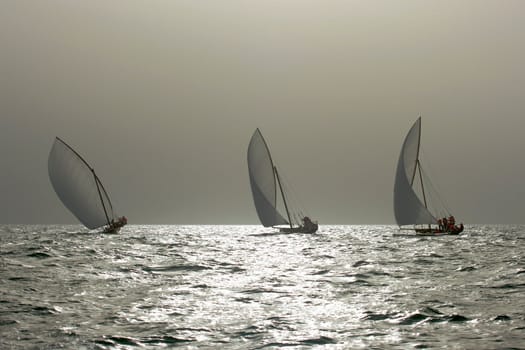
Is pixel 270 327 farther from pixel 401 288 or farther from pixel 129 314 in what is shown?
pixel 401 288

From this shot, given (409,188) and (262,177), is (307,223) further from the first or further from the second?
(409,188)

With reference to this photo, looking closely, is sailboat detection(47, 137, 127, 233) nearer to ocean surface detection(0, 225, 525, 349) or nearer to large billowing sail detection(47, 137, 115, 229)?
large billowing sail detection(47, 137, 115, 229)

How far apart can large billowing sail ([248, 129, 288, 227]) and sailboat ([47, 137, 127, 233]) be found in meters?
22.2

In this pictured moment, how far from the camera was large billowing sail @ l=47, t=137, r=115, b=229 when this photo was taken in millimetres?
85688

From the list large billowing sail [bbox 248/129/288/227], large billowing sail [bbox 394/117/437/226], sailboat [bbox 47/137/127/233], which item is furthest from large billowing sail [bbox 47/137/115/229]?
large billowing sail [bbox 394/117/437/226]

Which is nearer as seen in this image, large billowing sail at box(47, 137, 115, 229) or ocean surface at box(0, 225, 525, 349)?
ocean surface at box(0, 225, 525, 349)

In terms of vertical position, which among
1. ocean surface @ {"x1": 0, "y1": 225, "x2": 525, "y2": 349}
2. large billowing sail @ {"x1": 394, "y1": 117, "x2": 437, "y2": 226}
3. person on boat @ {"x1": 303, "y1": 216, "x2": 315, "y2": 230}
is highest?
large billowing sail @ {"x1": 394, "y1": 117, "x2": 437, "y2": 226}

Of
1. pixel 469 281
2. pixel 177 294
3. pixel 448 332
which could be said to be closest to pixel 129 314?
pixel 177 294

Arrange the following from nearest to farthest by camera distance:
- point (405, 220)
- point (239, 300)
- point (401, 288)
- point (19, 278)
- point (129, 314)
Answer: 1. point (129, 314)
2. point (239, 300)
3. point (401, 288)
4. point (19, 278)
5. point (405, 220)

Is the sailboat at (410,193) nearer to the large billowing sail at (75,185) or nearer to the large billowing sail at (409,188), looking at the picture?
the large billowing sail at (409,188)

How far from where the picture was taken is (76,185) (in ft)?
288

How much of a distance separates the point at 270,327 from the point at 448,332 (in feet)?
14.5

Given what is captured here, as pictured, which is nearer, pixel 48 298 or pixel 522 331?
pixel 522 331

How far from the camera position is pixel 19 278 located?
89.4 ft
